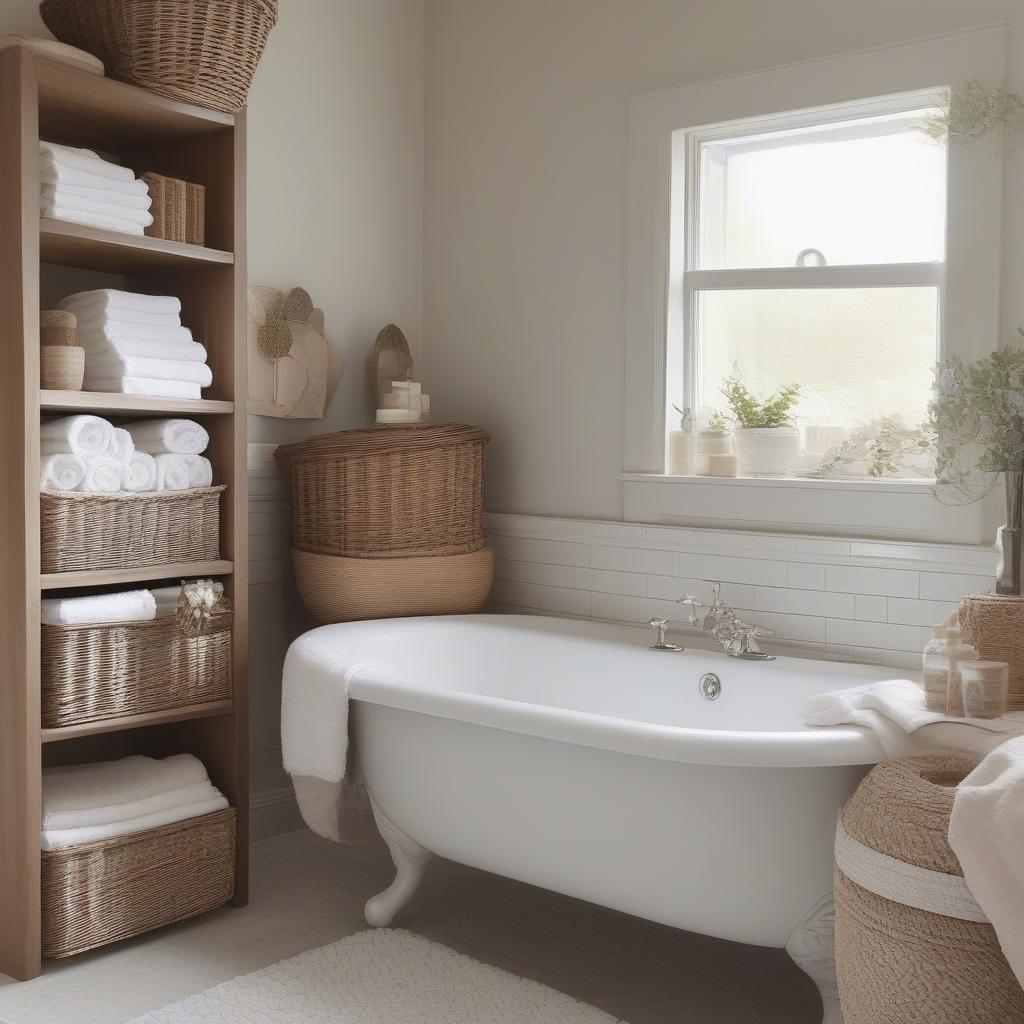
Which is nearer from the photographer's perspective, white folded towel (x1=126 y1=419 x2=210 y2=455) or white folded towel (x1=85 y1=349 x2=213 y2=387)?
white folded towel (x1=85 y1=349 x2=213 y2=387)

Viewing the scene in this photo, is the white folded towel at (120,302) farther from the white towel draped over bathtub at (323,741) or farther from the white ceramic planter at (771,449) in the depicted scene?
the white ceramic planter at (771,449)

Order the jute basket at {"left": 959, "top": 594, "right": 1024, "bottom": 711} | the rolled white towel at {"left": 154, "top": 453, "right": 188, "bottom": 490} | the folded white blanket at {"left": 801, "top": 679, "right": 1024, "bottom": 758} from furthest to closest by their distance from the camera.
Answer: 1. the rolled white towel at {"left": 154, "top": 453, "right": 188, "bottom": 490}
2. the jute basket at {"left": 959, "top": 594, "right": 1024, "bottom": 711}
3. the folded white blanket at {"left": 801, "top": 679, "right": 1024, "bottom": 758}

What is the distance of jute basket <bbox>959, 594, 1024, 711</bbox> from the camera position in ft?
7.25

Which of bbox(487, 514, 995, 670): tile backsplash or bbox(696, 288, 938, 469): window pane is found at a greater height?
bbox(696, 288, 938, 469): window pane

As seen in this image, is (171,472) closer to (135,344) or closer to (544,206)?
(135,344)

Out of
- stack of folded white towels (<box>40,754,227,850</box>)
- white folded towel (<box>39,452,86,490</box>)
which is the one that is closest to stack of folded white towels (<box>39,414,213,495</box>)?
white folded towel (<box>39,452,86,490</box>)

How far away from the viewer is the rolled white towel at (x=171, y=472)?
266 cm

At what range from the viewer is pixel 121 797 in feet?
8.55

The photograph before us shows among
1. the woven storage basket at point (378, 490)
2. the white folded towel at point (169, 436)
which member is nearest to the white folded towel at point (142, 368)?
the white folded towel at point (169, 436)

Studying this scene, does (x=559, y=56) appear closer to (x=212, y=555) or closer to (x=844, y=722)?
(x=212, y=555)

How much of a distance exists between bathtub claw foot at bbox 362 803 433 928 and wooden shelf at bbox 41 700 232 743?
0.46m

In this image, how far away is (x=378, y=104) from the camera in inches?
143

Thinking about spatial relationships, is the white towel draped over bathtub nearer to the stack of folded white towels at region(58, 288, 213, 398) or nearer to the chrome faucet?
the stack of folded white towels at region(58, 288, 213, 398)

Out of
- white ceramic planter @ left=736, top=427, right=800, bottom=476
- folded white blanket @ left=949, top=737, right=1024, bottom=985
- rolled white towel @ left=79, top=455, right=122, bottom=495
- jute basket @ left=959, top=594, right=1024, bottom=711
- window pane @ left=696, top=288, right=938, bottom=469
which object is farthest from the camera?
white ceramic planter @ left=736, top=427, right=800, bottom=476
